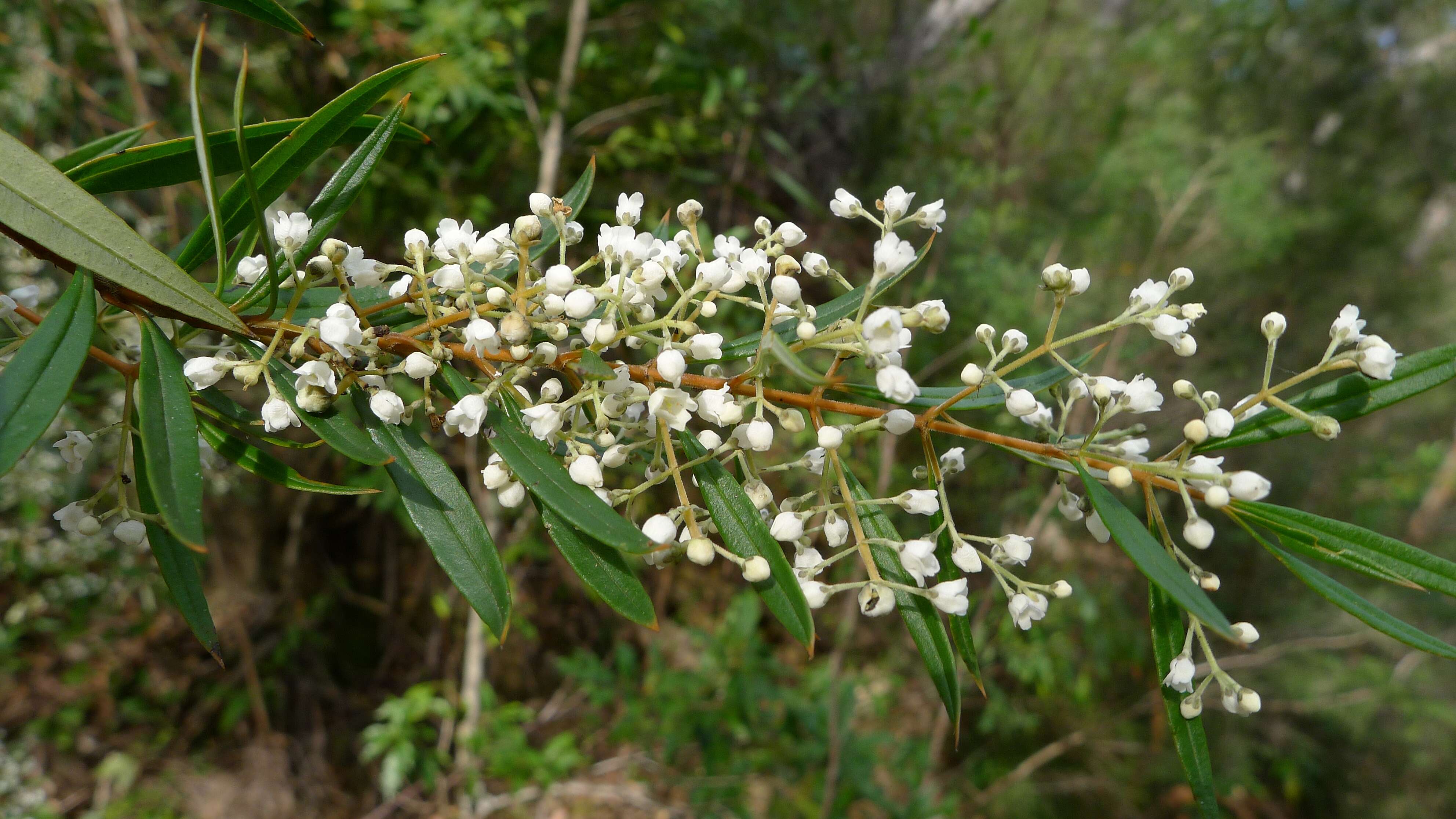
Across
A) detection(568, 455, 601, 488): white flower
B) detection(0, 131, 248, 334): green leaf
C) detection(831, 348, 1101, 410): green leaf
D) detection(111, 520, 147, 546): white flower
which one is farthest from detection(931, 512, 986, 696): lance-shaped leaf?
detection(111, 520, 147, 546): white flower

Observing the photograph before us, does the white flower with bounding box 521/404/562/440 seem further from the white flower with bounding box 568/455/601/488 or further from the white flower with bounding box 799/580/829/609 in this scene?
the white flower with bounding box 799/580/829/609

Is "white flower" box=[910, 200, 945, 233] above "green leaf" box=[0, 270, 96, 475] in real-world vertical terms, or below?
A: below

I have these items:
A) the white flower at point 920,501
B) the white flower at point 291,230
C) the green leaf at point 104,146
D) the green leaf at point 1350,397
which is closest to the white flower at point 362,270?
the white flower at point 291,230

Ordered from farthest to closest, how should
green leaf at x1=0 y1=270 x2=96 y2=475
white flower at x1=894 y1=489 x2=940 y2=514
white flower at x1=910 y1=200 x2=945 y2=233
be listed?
white flower at x1=910 y1=200 x2=945 y2=233
white flower at x1=894 y1=489 x2=940 y2=514
green leaf at x1=0 y1=270 x2=96 y2=475

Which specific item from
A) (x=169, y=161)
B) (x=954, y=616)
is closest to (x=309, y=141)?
(x=169, y=161)

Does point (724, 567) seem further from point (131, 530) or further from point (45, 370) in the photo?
point (45, 370)

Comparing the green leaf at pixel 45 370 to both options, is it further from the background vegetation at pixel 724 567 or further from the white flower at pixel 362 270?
the background vegetation at pixel 724 567
